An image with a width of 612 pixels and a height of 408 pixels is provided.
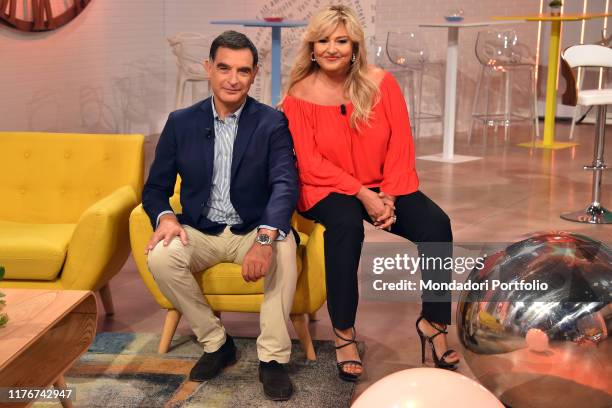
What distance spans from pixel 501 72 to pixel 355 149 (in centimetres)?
636

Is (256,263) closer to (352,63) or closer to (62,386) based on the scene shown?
(62,386)

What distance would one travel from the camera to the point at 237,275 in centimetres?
318

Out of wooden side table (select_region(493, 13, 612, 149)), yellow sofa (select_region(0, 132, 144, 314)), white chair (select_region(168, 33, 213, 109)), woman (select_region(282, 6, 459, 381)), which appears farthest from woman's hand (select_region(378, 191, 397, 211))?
wooden side table (select_region(493, 13, 612, 149))

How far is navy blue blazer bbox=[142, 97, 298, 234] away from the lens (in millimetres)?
3248

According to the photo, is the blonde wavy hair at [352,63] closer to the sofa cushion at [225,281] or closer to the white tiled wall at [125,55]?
the sofa cushion at [225,281]

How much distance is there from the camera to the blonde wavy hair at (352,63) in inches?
133

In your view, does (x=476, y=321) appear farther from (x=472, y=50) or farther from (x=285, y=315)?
(x=472, y=50)

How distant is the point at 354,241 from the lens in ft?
10.3

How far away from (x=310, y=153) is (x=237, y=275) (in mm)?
559

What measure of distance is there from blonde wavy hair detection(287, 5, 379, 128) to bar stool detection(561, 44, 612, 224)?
2192mm

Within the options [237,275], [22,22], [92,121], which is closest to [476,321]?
[237,275]

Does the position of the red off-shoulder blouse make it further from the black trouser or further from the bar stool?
the bar stool

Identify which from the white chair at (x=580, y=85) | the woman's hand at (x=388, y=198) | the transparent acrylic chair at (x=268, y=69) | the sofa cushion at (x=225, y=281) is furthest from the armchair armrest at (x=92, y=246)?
the white chair at (x=580, y=85)

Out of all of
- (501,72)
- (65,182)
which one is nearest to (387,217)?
(65,182)
